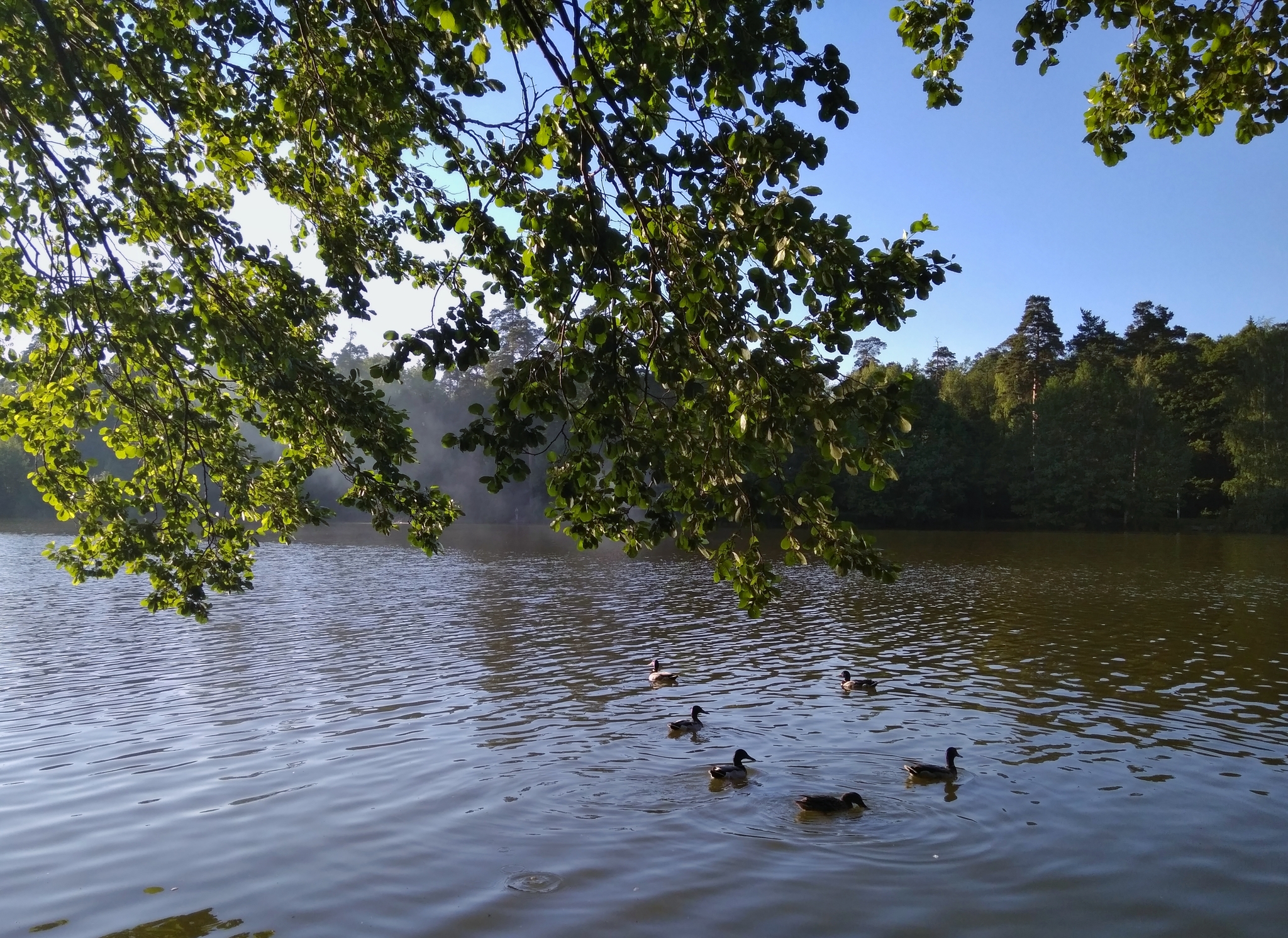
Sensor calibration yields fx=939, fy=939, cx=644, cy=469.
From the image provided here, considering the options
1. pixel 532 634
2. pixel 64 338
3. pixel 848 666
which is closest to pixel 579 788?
pixel 64 338

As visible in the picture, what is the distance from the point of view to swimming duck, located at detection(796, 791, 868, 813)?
10414mm

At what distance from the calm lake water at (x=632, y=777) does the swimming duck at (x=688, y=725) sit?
24 centimetres

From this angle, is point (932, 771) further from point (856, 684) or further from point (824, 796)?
point (856, 684)

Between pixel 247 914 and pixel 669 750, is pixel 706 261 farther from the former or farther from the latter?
pixel 669 750

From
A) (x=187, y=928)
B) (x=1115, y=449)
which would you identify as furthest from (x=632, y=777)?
(x=1115, y=449)

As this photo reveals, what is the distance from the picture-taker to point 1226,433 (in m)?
74.1

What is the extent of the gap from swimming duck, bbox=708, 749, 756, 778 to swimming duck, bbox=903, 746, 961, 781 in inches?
80.0

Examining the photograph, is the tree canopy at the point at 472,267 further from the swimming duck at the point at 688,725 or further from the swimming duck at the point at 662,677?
the swimming duck at the point at 662,677

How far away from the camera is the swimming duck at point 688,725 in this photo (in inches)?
544

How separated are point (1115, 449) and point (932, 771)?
76843mm

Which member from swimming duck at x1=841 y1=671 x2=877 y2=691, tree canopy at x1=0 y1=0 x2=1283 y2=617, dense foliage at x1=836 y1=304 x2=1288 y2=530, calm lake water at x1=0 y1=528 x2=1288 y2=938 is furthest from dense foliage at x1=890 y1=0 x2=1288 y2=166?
dense foliage at x1=836 y1=304 x2=1288 y2=530

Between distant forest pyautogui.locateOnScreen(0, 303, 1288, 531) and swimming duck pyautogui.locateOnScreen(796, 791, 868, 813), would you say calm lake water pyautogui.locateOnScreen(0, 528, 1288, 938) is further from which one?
distant forest pyautogui.locateOnScreen(0, 303, 1288, 531)

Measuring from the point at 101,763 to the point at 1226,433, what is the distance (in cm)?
8173

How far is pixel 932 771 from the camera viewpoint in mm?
11547
